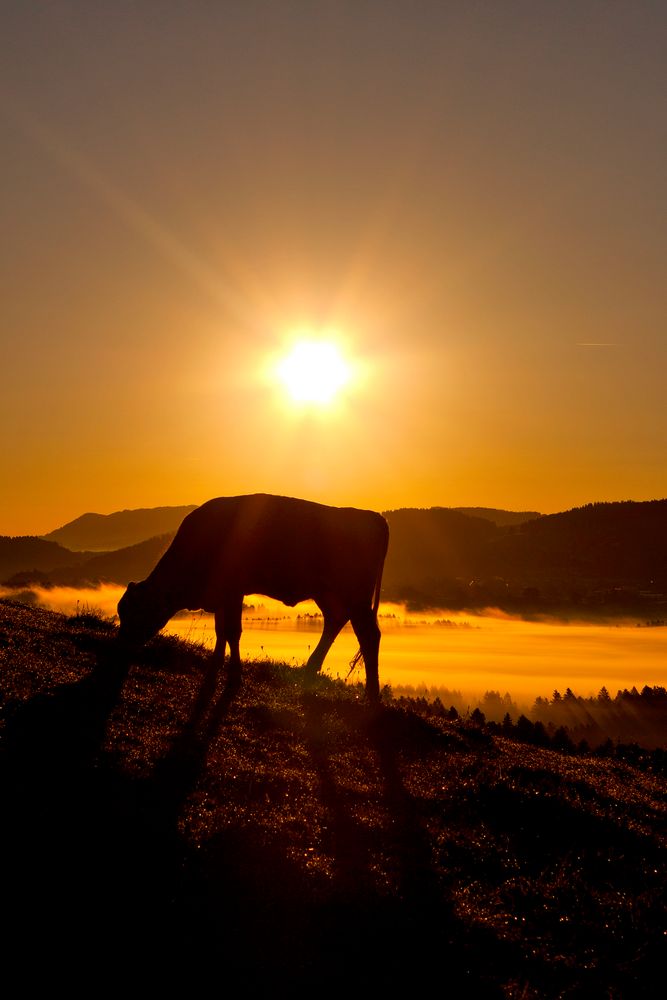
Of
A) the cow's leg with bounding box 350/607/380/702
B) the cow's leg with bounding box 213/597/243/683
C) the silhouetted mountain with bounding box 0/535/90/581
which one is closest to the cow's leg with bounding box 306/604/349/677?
the cow's leg with bounding box 350/607/380/702

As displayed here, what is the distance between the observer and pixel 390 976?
455 cm

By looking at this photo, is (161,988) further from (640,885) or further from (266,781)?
(640,885)

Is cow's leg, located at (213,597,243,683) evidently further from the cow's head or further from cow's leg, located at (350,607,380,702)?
cow's leg, located at (350,607,380,702)

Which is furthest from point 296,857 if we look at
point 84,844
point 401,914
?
point 84,844

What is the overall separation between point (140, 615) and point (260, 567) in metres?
2.36

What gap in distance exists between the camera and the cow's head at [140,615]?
11.6m

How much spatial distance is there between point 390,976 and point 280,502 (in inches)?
385

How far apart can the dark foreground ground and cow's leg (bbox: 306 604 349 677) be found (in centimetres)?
469

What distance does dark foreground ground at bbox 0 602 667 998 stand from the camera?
4.52 meters

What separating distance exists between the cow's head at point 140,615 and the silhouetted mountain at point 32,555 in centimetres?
13100

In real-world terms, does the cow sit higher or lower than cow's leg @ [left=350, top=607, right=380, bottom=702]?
higher

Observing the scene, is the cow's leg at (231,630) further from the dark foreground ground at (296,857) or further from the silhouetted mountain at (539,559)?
the silhouetted mountain at (539,559)

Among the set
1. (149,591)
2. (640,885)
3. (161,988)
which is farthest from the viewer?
(149,591)

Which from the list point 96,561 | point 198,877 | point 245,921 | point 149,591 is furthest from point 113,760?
point 96,561
